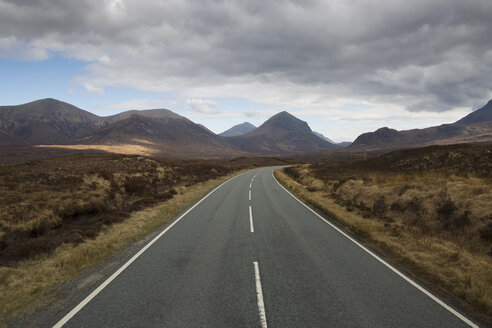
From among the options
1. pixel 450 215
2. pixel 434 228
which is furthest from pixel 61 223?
pixel 450 215

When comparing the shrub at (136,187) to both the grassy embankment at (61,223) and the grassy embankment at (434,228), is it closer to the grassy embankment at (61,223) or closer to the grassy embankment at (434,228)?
the grassy embankment at (61,223)

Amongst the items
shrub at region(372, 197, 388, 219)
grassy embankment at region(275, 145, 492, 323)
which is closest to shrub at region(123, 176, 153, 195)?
grassy embankment at region(275, 145, 492, 323)

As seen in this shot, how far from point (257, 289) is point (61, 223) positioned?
34.9 ft

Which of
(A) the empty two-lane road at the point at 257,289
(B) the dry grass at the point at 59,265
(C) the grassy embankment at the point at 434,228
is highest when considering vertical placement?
(C) the grassy embankment at the point at 434,228

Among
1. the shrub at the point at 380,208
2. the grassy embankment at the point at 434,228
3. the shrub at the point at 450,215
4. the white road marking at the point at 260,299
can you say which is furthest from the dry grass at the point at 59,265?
the shrub at the point at 450,215

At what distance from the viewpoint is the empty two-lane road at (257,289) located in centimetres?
456

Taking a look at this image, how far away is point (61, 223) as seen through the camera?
38.5 feet

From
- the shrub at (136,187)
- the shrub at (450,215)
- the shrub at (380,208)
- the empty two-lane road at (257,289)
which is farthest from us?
the shrub at (136,187)

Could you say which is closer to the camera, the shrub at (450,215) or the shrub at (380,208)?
the shrub at (450,215)

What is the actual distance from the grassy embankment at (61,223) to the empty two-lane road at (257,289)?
142 cm

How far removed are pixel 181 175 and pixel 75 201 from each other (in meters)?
19.3

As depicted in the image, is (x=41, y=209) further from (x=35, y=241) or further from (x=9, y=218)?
(x=35, y=241)

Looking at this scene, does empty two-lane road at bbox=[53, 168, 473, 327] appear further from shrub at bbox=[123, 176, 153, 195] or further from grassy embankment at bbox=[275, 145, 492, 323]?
shrub at bbox=[123, 176, 153, 195]

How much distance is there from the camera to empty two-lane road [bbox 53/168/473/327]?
15.0 feet
